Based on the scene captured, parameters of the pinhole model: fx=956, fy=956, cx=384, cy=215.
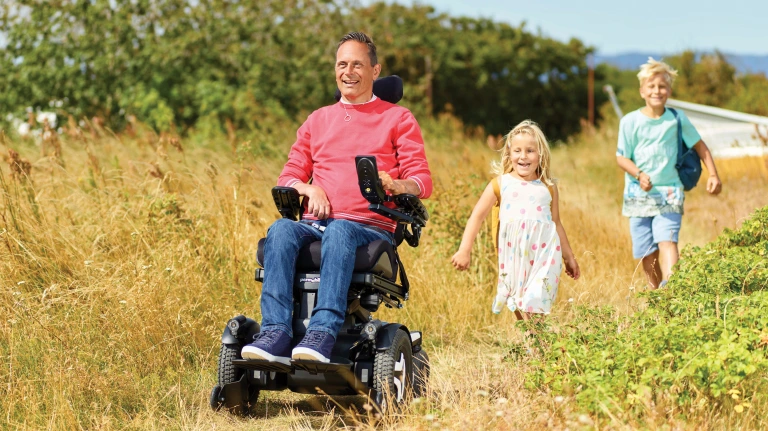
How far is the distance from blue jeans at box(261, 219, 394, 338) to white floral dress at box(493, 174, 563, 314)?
1.07 meters

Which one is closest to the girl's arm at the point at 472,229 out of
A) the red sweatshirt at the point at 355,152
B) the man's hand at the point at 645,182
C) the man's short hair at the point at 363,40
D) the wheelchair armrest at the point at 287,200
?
the red sweatshirt at the point at 355,152

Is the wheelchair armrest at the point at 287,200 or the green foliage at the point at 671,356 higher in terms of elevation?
the wheelchair armrest at the point at 287,200

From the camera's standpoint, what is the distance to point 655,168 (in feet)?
21.6

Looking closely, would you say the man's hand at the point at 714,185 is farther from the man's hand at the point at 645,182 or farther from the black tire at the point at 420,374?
the black tire at the point at 420,374

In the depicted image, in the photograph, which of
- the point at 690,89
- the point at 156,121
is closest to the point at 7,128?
the point at 156,121

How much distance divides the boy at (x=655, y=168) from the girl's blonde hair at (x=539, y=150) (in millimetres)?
1516

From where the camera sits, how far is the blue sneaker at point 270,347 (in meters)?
3.98

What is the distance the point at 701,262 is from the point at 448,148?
335 inches

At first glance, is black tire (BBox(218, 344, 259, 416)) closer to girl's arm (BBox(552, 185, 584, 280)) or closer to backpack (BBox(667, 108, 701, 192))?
girl's arm (BBox(552, 185, 584, 280))

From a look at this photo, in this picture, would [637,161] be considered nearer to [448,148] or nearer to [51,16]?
[448,148]

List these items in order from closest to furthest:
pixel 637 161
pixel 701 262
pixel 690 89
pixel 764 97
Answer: pixel 701 262
pixel 637 161
pixel 764 97
pixel 690 89

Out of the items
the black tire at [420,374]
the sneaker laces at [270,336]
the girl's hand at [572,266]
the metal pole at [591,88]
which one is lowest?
the black tire at [420,374]

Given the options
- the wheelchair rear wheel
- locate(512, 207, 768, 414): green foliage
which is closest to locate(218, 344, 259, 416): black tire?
the wheelchair rear wheel

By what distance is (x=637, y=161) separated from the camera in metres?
6.65
